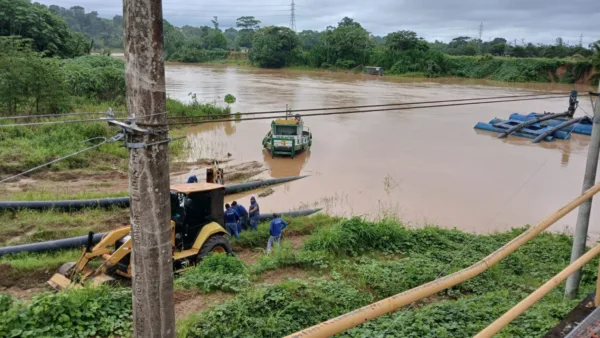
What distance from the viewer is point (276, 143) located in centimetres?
2317

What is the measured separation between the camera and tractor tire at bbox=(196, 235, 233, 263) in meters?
9.24

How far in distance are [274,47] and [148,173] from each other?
77439 millimetres

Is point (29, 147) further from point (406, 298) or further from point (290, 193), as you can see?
point (406, 298)

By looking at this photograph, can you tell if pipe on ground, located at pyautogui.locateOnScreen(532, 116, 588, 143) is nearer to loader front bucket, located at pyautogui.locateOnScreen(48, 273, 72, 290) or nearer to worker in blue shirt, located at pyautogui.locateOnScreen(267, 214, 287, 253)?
worker in blue shirt, located at pyautogui.locateOnScreen(267, 214, 287, 253)

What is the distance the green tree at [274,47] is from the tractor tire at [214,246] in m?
71.5

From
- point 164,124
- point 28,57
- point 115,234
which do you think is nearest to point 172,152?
point 28,57

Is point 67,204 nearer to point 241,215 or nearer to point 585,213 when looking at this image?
point 241,215

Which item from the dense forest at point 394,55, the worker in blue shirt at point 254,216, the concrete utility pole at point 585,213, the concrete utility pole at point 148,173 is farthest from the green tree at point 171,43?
the concrete utility pole at point 148,173

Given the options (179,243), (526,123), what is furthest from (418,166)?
(179,243)

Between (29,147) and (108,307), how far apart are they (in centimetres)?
1467

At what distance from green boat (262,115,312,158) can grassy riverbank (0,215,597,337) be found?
10295 mm

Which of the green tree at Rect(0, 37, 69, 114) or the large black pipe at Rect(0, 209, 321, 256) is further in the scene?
the green tree at Rect(0, 37, 69, 114)

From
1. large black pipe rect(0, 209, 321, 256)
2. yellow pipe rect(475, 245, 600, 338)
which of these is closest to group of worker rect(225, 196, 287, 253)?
large black pipe rect(0, 209, 321, 256)

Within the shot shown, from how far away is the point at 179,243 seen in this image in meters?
9.14
